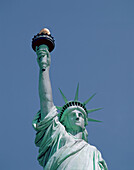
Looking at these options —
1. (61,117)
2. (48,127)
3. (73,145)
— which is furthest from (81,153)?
(61,117)

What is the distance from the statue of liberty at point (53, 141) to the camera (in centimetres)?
952

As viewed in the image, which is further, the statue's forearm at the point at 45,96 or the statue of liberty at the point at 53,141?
the statue's forearm at the point at 45,96

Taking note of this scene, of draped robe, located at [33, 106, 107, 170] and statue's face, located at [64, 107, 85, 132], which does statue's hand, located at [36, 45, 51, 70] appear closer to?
draped robe, located at [33, 106, 107, 170]

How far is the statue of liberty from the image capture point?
31.2 feet

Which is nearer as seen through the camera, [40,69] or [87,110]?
[40,69]

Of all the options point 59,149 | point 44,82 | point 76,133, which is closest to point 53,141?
point 59,149

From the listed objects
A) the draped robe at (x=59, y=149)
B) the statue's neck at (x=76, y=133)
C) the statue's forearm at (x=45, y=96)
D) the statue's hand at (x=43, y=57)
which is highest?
the statue's hand at (x=43, y=57)

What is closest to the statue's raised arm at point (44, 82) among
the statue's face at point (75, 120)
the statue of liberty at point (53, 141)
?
the statue of liberty at point (53, 141)

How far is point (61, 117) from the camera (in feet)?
37.9

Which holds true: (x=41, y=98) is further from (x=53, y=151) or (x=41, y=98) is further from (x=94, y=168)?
(x=94, y=168)

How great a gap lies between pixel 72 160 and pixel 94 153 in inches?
33.0

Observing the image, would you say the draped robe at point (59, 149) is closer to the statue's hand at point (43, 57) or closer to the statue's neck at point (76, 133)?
the statue's neck at point (76, 133)

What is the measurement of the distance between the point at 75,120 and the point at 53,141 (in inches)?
54.2

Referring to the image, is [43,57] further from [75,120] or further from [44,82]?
[75,120]
